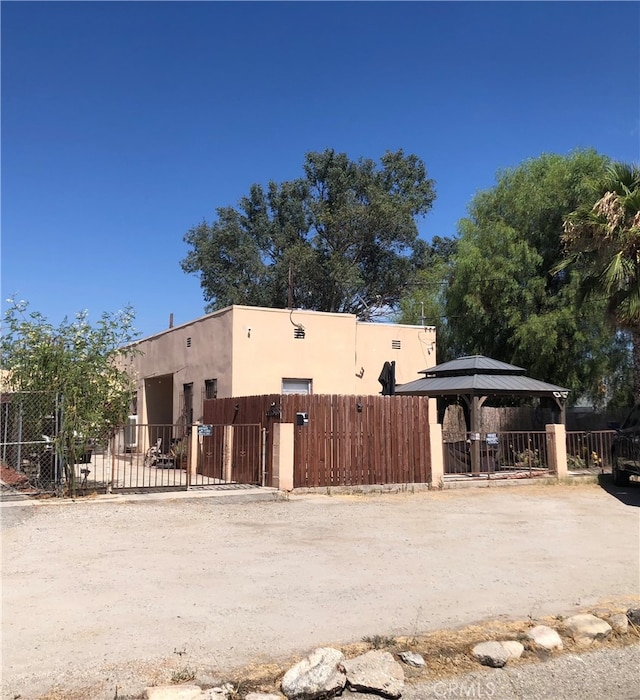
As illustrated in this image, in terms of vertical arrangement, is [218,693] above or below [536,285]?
below

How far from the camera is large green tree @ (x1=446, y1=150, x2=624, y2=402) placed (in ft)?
80.9

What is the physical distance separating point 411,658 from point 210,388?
16.4 meters

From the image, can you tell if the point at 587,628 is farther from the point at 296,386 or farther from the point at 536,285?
the point at 536,285

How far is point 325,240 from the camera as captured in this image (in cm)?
4025

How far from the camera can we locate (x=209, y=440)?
57.5ft

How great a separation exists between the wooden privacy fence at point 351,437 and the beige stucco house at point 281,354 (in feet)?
13.2

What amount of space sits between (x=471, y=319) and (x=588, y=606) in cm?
2070

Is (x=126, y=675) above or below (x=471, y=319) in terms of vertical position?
below

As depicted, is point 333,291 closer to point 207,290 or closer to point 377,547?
point 207,290

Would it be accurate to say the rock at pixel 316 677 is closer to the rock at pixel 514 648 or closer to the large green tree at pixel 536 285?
the rock at pixel 514 648

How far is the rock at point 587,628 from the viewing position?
572cm

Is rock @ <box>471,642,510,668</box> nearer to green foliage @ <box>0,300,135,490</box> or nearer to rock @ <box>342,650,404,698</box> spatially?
rock @ <box>342,650,404,698</box>

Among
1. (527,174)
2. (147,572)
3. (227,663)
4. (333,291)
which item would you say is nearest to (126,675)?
(227,663)

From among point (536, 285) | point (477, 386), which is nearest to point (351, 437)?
point (477, 386)
